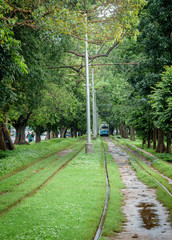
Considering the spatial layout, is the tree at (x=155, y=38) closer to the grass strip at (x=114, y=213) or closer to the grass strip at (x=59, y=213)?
the grass strip at (x=114, y=213)

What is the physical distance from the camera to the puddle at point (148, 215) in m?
7.11

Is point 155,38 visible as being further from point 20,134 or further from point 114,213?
point 20,134

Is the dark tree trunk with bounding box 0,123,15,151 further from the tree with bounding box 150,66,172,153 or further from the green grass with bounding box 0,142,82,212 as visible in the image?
the tree with bounding box 150,66,172,153

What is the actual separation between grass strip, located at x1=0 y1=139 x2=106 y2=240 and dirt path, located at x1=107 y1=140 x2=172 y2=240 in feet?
2.52

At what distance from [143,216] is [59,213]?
2.22 m

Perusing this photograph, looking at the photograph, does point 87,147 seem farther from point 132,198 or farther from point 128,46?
point 132,198

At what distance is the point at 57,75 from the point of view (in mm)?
24688

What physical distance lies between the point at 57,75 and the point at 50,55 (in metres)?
4.24

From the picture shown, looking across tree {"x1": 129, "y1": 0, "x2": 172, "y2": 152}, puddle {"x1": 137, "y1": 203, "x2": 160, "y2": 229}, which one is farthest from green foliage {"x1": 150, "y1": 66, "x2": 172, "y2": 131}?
puddle {"x1": 137, "y1": 203, "x2": 160, "y2": 229}

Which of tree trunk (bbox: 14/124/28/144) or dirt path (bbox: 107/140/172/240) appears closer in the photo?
dirt path (bbox: 107/140/172/240)

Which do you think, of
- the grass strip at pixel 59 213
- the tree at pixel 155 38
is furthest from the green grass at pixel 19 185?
the tree at pixel 155 38

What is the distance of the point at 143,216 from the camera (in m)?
7.78

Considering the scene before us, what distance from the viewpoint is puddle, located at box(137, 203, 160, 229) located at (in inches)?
280

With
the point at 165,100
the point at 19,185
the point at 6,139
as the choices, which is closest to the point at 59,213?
the point at 19,185
